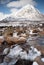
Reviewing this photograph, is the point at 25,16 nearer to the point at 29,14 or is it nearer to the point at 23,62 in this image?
the point at 29,14

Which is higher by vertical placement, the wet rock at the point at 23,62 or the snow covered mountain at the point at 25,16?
the snow covered mountain at the point at 25,16

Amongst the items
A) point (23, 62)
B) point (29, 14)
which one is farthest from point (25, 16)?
point (23, 62)

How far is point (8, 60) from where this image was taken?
482 cm

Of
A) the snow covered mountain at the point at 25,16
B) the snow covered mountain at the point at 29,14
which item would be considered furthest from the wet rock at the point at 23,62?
the snow covered mountain at the point at 29,14

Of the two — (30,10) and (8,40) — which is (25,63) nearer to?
(8,40)

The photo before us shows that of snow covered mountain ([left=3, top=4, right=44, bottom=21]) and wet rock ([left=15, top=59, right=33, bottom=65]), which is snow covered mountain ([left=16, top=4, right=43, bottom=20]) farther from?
wet rock ([left=15, top=59, right=33, bottom=65])

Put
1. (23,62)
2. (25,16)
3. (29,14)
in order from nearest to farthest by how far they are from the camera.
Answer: (23,62) < (25,16) < (29,14)

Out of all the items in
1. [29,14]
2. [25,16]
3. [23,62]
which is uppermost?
[29,14]

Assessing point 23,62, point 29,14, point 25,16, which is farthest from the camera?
point 29,14

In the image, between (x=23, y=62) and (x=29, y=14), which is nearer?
(x=23, y=62)

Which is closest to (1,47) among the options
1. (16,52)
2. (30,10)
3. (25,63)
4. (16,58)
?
(16,52)

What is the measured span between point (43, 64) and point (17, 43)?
8.47 feet

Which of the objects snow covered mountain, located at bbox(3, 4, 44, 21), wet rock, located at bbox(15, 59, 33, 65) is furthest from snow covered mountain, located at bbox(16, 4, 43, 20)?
wet rock, located at bbox(15, 59, 33, 65)

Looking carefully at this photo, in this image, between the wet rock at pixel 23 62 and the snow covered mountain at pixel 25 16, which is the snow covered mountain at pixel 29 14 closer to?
the snow covered mountain at pixel 25 16
